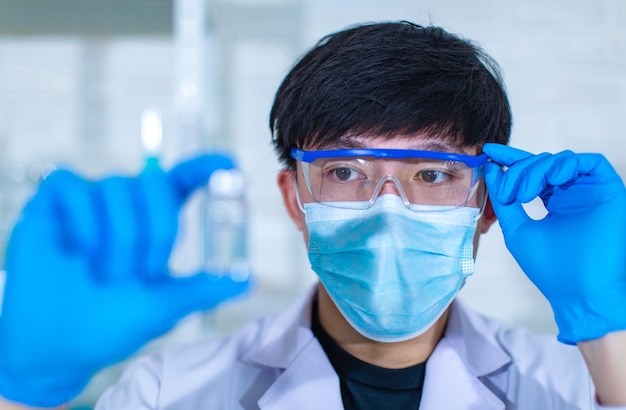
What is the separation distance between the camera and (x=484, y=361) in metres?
1.40

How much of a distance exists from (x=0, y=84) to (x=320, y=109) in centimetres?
210

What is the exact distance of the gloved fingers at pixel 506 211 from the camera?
3.74 ft

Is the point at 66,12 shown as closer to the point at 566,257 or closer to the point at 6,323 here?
the point at 6,323

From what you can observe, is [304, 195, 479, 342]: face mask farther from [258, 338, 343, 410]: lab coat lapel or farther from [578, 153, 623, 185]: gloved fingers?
[578, 153, 623, 185]: gloved fingers

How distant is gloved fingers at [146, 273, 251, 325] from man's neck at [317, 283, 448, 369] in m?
0.56

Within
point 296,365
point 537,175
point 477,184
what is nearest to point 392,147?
point 477,184

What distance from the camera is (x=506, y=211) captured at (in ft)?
3.80

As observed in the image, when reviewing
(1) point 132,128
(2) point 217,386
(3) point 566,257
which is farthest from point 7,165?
(3) point 566,257

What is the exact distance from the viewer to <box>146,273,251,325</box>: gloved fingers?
891 mm

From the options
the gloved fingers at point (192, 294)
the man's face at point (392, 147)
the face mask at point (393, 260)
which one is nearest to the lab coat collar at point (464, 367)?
the face mask at point (393, 260)

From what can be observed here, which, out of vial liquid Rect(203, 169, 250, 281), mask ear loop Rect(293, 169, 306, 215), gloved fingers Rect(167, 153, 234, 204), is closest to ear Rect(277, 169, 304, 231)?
mask ear loop Rect(293, 169, 306, 215)

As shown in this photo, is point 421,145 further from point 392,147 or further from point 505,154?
point 505,154

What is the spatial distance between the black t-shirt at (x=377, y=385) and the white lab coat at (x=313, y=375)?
0.04 m

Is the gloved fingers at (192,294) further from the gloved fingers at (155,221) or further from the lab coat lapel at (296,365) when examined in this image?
the lab coat lapel at (296,365)
